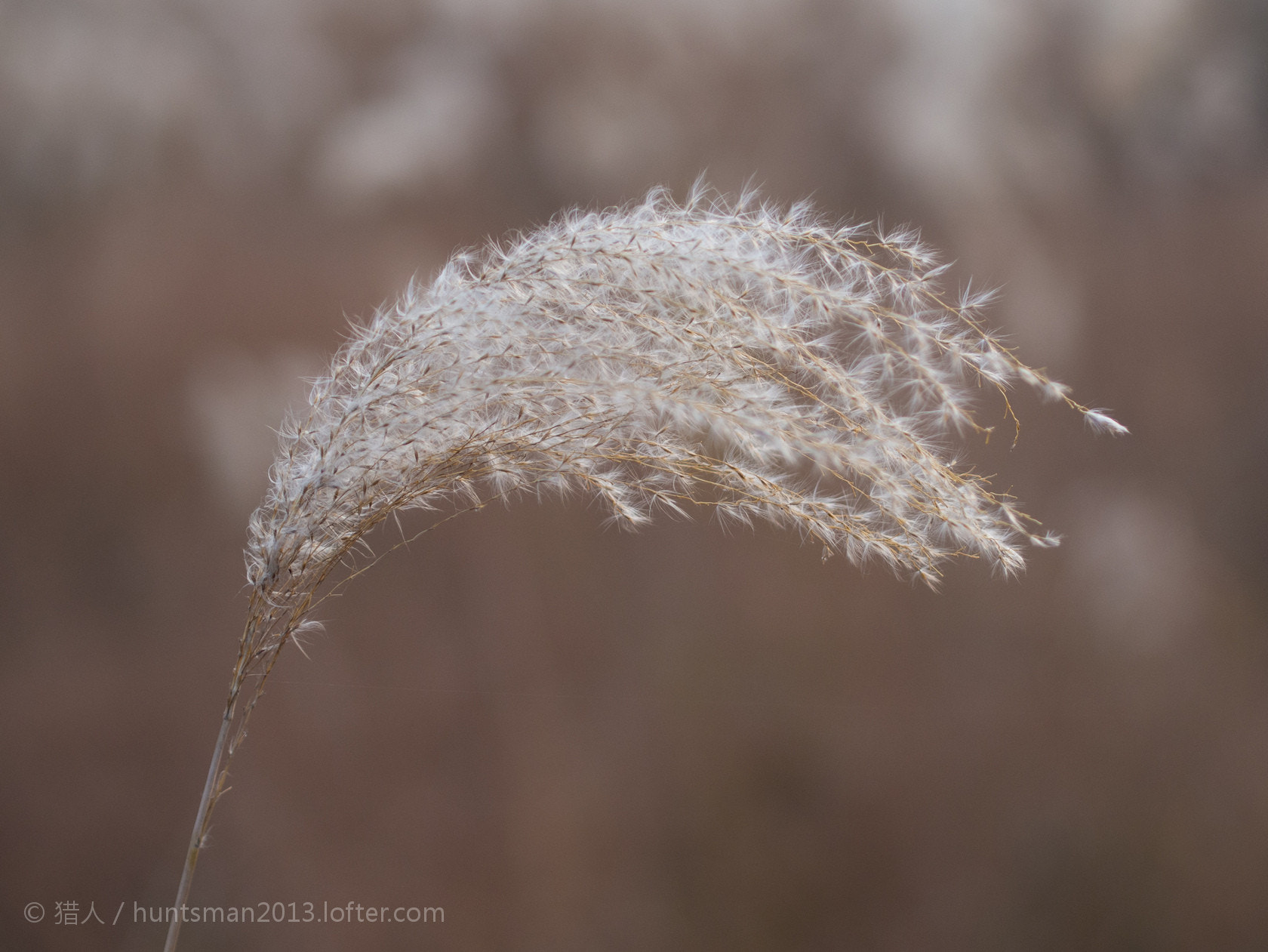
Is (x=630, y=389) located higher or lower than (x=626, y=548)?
lower

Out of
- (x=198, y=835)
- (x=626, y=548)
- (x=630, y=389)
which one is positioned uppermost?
(x=626, y=548)

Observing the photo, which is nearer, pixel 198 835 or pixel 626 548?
pixel 198 835

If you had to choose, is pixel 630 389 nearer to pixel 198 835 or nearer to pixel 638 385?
pixel 638 385

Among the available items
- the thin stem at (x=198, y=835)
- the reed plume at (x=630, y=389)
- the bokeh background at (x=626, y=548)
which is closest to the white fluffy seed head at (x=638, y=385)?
the reed plume at (x=630, y=389)

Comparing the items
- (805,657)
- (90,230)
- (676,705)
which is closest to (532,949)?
(676,705)

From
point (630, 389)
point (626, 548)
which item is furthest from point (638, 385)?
point (626, 548)

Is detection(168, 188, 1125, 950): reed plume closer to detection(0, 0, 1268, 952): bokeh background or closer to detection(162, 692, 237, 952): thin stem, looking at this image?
detection(162, 692, 237, 952): thin stem

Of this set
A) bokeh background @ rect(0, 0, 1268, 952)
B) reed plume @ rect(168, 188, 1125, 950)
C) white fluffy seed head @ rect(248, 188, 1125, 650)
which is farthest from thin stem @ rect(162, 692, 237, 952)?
bokeh background @ rect(0, 0, 1268, 952)
